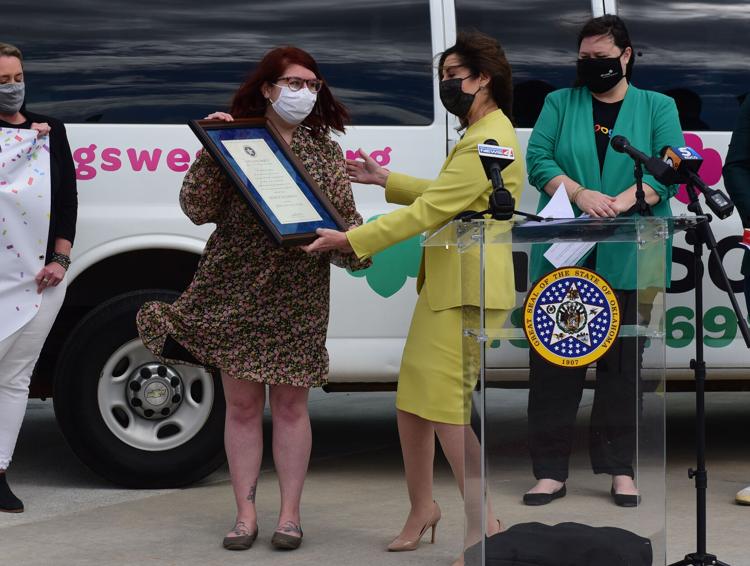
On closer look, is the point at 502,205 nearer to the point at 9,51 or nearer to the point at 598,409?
the point at 598,409

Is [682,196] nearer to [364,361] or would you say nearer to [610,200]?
[610,200]

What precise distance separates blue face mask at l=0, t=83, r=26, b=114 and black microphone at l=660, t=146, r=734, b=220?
8.27 feet

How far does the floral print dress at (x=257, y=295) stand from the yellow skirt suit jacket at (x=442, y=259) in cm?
34

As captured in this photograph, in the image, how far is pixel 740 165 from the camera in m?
5.32

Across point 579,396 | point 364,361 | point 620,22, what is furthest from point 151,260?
point 579,396

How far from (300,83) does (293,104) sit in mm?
81

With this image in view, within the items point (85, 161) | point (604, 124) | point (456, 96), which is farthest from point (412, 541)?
point (85, 161)

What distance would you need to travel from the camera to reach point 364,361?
18.4 ft

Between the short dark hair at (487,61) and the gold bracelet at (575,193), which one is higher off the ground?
the short dark hair at (487,61)

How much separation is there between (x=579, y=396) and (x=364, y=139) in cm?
215

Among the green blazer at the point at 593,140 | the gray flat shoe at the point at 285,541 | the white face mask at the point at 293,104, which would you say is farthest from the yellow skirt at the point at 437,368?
the green blazer at the point at 593,140

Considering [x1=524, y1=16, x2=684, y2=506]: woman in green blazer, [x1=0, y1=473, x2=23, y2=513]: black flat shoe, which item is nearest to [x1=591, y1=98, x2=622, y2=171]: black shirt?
[x1=524, y1=16, x2=684, y2=506]: woman in green blazer

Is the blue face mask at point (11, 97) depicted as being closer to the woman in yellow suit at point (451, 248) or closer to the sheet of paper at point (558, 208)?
the woman in yellow suit at point (451, 248)

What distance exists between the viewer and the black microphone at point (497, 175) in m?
3.79
